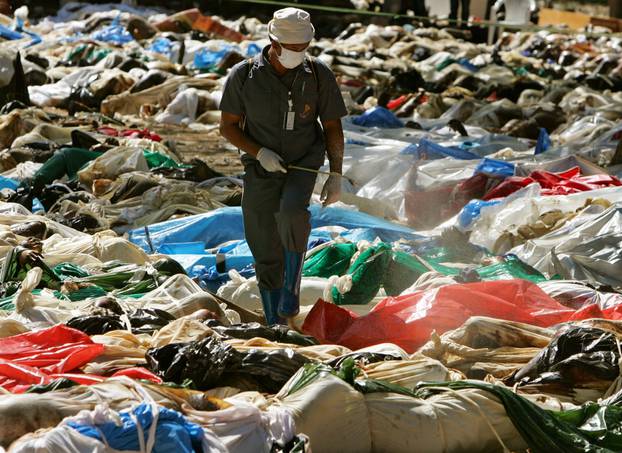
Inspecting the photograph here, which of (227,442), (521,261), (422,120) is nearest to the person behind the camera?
(227,442)

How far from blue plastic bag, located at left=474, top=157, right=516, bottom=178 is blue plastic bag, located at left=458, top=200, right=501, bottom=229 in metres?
0.75

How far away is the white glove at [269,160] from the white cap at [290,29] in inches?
20.9

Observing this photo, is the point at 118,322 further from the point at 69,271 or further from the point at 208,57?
the point at 208,57

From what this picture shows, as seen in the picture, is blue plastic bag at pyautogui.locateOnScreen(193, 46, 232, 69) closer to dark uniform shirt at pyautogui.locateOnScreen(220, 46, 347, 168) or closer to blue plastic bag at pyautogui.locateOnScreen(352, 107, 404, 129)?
blue plastic bag at pyautogui.locateOnScreen(352, 107, 404, 129)

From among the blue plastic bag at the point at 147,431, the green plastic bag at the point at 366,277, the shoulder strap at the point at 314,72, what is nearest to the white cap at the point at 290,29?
the shoulder strap at the point at 314,72

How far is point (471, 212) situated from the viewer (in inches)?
346

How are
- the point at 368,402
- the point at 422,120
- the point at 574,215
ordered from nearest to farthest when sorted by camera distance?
the point at 368,402 < the point at 574,215 < the point at 422,120

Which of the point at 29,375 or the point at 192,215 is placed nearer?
the point at 29,375

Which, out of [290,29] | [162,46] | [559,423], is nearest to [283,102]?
[290,29]

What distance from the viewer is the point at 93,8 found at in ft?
99.1

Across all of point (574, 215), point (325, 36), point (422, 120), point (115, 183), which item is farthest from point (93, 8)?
point (574, 215)

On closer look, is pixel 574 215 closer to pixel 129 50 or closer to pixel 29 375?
pixel 29 375

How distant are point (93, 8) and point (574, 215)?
23.8 metres

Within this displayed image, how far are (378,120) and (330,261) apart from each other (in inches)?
266
